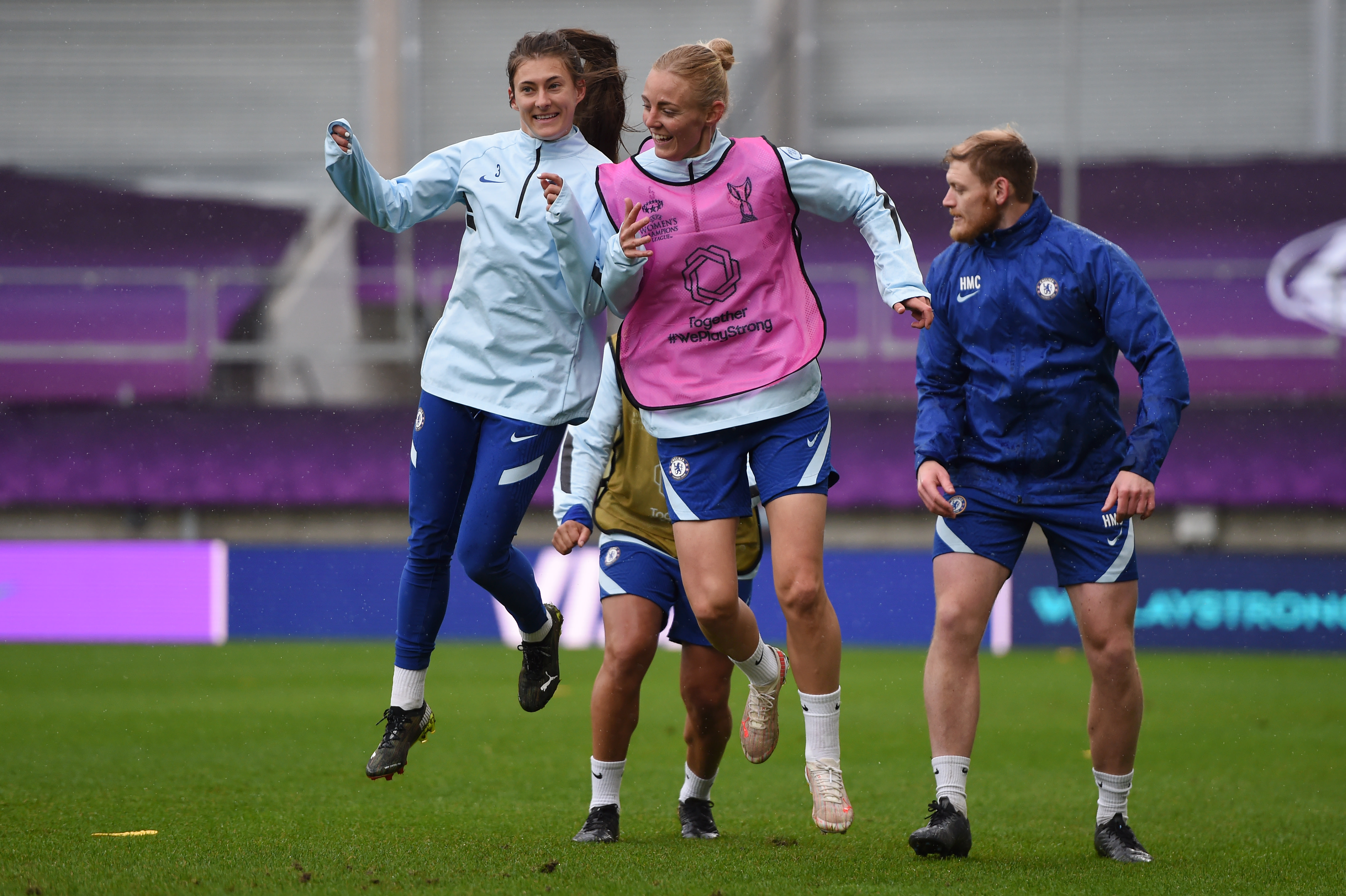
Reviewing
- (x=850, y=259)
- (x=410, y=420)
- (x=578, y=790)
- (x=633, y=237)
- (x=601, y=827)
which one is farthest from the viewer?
(x=850, y=259)

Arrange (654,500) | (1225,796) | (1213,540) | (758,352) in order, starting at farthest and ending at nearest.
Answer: (1213,540), (1225,796), (654,500), (758,352)

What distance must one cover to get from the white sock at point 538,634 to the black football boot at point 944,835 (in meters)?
1.43

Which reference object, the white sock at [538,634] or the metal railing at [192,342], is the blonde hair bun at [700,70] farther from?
the metal railing at [192,342]

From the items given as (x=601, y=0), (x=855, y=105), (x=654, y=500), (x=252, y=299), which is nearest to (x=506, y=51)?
(x=601, y=0)

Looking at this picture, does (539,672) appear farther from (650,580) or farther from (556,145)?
(556,145)

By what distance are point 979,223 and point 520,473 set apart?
1599mm

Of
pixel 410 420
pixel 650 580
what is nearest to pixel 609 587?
pixel 650 580

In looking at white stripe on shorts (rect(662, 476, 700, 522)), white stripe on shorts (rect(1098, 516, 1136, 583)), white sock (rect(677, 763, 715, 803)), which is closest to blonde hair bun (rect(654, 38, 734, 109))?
white stripe on shorts (rect(662, 476, 700, 522))

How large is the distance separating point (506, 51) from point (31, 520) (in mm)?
8143

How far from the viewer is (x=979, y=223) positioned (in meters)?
4.46

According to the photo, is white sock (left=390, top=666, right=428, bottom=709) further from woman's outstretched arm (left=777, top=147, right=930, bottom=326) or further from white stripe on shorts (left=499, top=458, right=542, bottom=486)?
woman's outstretched arm (left=777, top=147, right=930, bottom=326)

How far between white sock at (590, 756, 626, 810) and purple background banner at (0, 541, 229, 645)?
28.3 ft

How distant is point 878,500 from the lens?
14078 millimetres

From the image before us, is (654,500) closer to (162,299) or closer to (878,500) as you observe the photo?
(878,500)
